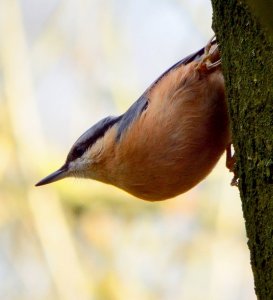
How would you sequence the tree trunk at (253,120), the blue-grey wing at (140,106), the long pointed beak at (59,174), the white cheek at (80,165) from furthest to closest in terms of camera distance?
the long pointed beak at (59,174) < the white cheek at (80,165) < the blue-grey wing at (140,106) < the tree trunk at (253,120)

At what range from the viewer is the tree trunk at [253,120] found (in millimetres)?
1352

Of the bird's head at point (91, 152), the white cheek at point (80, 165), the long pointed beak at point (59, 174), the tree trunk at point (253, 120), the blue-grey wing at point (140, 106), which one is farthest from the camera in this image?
the long pointed beak at point (59, 174)

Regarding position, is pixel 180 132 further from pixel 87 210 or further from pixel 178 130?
pixel 87 210

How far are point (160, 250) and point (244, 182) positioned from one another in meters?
3.32

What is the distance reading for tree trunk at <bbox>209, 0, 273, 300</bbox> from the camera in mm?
1352

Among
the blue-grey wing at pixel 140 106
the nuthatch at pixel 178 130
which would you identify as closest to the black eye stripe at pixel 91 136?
the blue-grey wing at pixel 140 106

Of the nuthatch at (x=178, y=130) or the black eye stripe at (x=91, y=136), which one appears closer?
the nuthatch at (x=178, y=130)

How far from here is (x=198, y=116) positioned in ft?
6.73

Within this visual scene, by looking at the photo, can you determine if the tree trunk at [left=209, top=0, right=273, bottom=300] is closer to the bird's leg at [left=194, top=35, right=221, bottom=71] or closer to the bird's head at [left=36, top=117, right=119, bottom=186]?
the bird's leg at [left=194, top=35, right=221, bottom=71]

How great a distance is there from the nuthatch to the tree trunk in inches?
23.6

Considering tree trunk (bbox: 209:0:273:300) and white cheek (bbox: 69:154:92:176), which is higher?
white cheek (bbox: 69:154:92:176)

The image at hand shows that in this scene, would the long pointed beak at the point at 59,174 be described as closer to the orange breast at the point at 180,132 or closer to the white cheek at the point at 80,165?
the white cheek at the point at 80,165

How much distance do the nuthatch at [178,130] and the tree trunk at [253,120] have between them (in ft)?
1.97

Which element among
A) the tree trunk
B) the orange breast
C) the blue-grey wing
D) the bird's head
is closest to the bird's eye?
the bird's head
